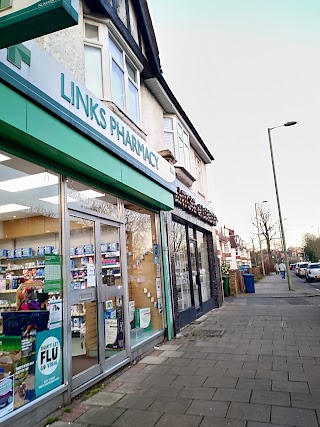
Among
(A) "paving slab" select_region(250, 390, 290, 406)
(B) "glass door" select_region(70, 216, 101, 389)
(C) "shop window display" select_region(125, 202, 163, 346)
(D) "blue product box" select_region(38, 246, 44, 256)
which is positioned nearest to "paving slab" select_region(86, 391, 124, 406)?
(B) "glass door" select_region(70, 216, 101, 389)

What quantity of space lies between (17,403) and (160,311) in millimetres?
4465

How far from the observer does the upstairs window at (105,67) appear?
6414 mm

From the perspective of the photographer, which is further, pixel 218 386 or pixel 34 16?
pixel 218 386

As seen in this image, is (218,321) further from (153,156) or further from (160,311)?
(153,156)

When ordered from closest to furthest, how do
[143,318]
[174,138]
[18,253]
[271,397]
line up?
[271,397], [18,253], [143,318], [174,138]

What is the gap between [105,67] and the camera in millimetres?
6465

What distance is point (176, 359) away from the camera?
5.95 m

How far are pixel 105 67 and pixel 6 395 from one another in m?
5.74

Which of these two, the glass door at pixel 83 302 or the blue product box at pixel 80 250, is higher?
the blue product box at pixel 80 250

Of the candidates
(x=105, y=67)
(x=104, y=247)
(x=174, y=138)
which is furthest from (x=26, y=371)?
(x=174, y=138)

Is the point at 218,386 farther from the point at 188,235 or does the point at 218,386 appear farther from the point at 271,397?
the point at 188,235

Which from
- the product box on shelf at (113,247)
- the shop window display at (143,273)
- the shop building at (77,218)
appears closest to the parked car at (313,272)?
the shop building at (77,218)

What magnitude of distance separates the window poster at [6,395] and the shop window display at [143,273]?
119 inches

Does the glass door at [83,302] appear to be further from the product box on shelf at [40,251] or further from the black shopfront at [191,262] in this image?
the black shopfront at [191,262]
